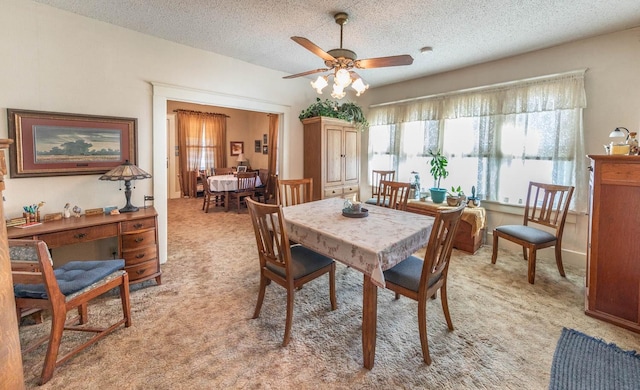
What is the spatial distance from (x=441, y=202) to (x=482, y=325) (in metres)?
2.28

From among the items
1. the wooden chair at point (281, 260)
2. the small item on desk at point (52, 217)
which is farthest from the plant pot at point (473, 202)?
the small item on desk at point (52, 217)

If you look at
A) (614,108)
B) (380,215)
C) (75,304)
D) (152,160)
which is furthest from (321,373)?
(614,108)

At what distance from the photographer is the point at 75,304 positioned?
1.78m

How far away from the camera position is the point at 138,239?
8.48ft

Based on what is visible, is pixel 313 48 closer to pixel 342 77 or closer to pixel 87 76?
pixel 342 77

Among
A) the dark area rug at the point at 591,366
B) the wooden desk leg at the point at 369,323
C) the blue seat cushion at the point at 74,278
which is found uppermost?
the blue seat cushion at the point at 74,278

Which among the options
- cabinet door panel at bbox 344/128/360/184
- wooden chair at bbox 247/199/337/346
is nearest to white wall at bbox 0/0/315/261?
wooden chair at bbox 247/199/337/346

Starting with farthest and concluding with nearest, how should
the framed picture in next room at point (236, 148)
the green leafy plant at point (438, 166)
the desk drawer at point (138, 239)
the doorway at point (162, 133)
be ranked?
the framed picture in next room at point (236, 148) < the green leafy plant at point (438, 166) < the doorway at point (162, 133) < the desk drawer at point (138, 239)

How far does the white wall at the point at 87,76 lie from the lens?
2.38 metres

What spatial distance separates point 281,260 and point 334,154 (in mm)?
2908

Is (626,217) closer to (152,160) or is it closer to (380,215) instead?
(380,215)

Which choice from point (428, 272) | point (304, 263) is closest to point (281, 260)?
point (304, 263)

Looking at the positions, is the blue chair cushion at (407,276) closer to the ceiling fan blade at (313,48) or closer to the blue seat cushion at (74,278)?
the ceiling fan blade at (313,48)

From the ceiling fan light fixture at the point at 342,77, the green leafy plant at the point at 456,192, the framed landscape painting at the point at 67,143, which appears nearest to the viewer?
the ceiling fan light fixture at the point at 342,77
